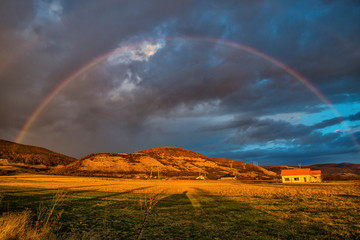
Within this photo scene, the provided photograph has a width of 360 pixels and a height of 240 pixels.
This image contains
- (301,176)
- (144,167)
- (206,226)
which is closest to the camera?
(206,226)

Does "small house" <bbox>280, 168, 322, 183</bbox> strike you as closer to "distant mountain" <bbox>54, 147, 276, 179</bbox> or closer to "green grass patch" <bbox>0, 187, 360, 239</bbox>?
"distant mountain" <bbox>54, 147, 276, 179</bbox>

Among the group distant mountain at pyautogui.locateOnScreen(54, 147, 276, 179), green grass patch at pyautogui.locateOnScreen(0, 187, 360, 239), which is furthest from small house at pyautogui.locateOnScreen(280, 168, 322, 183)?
green grass patch at pyautogui.locateOnScreen(0, 187, 360, 239)

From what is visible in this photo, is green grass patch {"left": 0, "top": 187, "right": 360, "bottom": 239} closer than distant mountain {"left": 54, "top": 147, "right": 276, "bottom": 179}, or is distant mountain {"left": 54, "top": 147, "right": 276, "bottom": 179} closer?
green grass patch {"left": 0, "top": 187, "right": 360, "bottom": 239}

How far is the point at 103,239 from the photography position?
7.60 m

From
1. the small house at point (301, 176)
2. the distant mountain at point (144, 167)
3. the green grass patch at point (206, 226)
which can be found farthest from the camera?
the distant mountain at point (144, 167)

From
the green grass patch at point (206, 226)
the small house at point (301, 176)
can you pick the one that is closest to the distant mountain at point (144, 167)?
the small house at point (301, 176)

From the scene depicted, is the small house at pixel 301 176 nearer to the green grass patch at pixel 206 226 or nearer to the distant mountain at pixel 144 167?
the distant mountain at pixel 144 167

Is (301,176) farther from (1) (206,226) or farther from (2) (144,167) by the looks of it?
(2) (144,167)

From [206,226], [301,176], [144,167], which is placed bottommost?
[206,226]

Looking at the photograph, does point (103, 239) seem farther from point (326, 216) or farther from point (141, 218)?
point (326, 216)

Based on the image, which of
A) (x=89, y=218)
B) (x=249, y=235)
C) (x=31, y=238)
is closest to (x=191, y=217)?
(x=249, y=235)

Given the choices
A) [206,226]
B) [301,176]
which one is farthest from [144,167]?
[206,226]

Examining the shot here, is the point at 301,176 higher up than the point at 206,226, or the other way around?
the point at 301,176

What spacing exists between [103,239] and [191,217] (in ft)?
17.3
